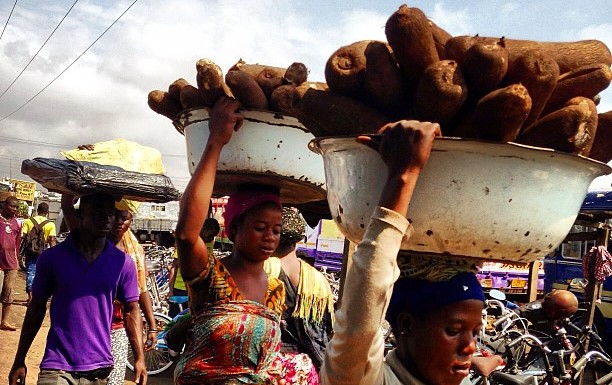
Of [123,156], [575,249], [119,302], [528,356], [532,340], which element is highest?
[575,249]

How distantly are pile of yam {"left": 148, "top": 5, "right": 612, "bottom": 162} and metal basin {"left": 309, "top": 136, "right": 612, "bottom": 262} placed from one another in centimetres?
5

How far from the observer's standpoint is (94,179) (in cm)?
373

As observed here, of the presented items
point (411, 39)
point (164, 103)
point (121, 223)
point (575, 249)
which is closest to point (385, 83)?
point (411, 39)

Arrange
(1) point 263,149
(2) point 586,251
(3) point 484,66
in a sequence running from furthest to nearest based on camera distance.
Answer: (2) point 586,251, (1) point 263,149, (3) point 484,66

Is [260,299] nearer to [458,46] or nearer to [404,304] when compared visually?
[404,304]

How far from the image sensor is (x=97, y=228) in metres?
3.73

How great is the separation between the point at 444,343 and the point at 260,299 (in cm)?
127

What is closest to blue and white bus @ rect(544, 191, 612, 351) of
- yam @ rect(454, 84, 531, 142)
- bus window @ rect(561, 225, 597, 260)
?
bus window @ rect(561, 225, 597, 260)

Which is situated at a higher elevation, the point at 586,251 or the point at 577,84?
the point at 586,251

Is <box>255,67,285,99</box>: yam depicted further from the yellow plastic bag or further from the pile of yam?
the yellow plastic bag

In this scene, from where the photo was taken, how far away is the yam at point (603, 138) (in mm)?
1555

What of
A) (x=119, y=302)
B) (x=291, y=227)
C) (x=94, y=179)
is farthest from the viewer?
(x=291, y=227)

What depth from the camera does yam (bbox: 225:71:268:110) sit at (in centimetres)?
247

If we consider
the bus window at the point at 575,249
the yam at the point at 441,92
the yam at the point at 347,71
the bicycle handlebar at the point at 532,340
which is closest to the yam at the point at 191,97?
the yam at the point at 347,71
